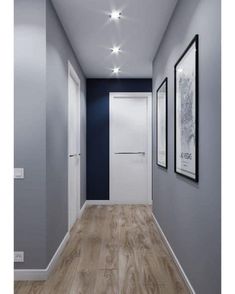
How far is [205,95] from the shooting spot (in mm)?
1970

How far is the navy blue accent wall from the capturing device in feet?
20.1

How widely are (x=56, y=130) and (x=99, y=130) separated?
10.0 ft

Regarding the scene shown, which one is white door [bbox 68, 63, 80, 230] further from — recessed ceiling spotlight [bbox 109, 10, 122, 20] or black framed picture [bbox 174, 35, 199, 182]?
black framed picture [bbox 174, 35, 199, 182]

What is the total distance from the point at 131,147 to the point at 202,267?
422 centimetres

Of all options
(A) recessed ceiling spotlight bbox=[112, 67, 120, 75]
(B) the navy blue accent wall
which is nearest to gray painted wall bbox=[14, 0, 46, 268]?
(A) recessed ceiling spotlight bbox=[112, 67, 120, 75]

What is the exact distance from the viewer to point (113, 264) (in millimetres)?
2990

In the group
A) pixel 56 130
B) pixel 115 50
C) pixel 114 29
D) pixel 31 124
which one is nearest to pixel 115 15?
pixel 114 29

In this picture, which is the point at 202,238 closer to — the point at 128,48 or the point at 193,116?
the point at 193,116

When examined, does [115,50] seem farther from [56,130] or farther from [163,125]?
[56,130]

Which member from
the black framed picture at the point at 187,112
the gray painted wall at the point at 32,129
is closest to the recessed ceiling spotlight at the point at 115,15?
the gray painted wall at the point at 32,129

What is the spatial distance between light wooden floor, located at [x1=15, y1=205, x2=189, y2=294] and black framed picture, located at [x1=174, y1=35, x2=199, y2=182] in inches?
37.4

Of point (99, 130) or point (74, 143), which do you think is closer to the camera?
point (74, 143)

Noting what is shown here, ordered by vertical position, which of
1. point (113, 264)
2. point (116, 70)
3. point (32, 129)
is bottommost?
point (113, 264)
